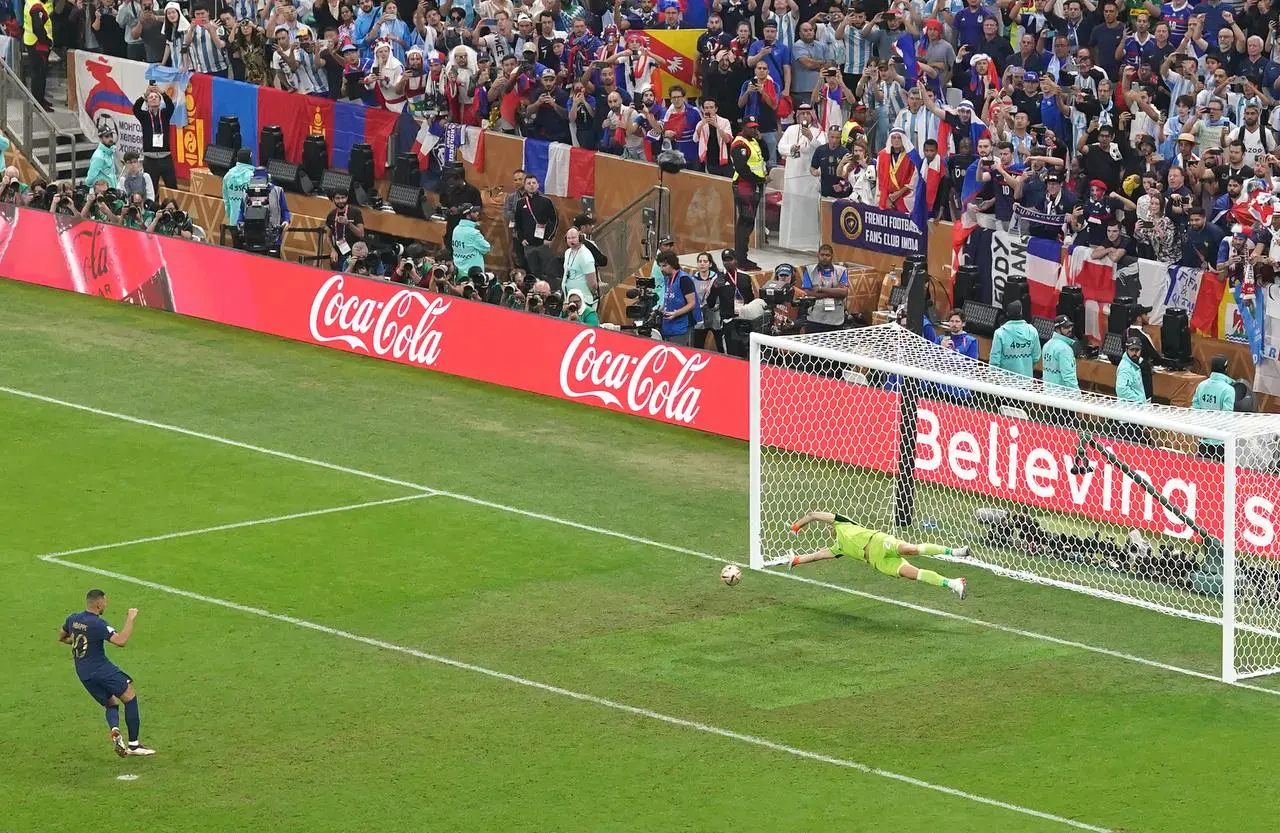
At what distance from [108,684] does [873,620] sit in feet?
26.3

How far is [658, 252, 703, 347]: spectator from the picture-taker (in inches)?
1226

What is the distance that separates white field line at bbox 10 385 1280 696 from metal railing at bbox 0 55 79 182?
986 centimetres

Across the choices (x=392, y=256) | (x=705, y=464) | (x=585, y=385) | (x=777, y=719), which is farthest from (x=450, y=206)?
(x=777, y=719)

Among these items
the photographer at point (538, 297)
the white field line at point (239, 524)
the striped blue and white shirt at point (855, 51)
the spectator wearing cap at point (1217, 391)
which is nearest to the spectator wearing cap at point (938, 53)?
the striped blue and white shirt at point (855, 51)

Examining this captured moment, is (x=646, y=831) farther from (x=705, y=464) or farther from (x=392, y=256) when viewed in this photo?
(x=392, y=256)

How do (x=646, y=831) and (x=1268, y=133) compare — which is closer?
(x=646, y=831)

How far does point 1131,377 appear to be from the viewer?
27469mm

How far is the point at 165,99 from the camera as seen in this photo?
39938 millimetres

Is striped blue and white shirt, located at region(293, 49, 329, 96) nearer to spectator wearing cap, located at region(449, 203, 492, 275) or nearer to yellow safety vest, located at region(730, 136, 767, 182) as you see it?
spectator wearing cap, located at region(449, 203, 492, 275)

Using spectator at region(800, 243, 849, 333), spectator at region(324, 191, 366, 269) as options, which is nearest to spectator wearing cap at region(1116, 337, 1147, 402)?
spectator at region(800, 243, 849, 333)

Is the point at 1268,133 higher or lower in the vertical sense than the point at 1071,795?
higher

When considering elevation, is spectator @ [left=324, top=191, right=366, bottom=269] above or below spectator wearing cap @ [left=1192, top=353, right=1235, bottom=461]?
above

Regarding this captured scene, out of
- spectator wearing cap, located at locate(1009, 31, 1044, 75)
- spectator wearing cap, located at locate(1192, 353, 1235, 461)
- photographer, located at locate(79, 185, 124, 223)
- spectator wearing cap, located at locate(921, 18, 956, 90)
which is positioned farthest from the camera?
photographer, located at locate(79, 185, 124, 223)

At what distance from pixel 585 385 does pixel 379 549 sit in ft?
21.3
